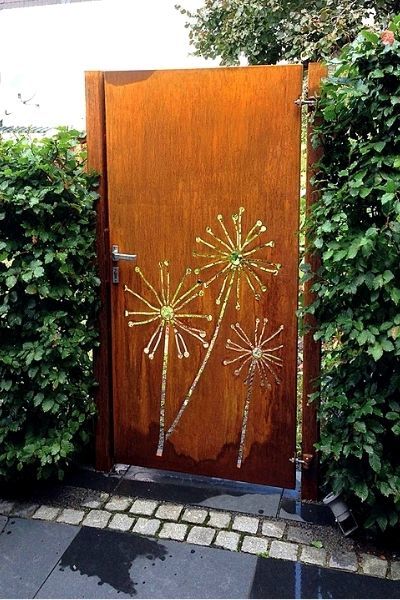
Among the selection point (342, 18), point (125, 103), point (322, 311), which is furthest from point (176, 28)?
point (322, 311)

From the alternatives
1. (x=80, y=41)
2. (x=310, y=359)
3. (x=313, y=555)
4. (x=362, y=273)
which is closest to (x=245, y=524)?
(x=313, y=555)

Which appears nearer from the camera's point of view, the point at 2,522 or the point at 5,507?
the point at 2,522

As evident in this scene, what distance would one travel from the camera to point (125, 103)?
2861mm

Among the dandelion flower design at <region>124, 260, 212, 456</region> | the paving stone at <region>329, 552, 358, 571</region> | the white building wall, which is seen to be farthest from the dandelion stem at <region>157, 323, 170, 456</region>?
the white building wall

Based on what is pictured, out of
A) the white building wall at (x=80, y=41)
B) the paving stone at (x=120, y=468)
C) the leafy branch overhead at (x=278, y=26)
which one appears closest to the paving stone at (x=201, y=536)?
the paving stone at (x=120, y=468)

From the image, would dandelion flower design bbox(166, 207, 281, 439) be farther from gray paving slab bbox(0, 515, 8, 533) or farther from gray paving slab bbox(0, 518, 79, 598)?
gray paving slab bbox(0, 515, 8, 533)

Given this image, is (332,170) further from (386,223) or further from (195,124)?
(195,124)

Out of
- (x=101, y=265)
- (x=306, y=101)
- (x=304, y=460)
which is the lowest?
(x=304, y=460)

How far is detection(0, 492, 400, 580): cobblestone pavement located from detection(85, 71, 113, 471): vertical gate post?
0.96 ft

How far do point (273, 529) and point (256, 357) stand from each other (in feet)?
2.59

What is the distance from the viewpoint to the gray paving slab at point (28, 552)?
2391mm

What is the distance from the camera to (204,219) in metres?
2.85

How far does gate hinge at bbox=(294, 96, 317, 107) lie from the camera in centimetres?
255

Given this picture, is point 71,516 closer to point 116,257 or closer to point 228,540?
point 228,540
